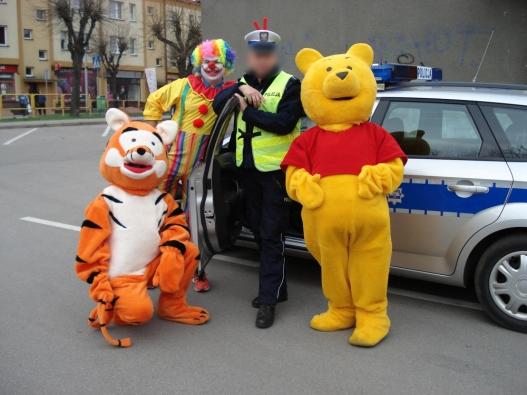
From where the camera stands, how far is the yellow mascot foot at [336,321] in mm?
3768

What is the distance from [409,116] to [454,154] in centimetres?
45

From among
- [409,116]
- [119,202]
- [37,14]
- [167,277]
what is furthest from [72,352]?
[37,14]

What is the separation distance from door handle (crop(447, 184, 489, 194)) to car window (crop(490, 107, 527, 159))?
0.28 m

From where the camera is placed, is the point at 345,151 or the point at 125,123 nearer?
the point at 345,151

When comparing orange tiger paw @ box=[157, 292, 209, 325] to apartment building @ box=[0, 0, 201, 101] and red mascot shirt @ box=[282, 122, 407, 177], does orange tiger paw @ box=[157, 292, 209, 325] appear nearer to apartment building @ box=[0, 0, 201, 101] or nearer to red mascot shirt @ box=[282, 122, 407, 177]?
red mascot shirt @ box=[282, 122, 407, 177]

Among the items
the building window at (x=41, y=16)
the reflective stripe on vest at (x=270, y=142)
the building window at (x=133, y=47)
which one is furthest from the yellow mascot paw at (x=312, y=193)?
the building window at (x=133, y=47)

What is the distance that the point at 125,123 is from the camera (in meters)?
3.81

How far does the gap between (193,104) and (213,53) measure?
0.41 meters

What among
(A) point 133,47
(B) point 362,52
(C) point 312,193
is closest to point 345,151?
(C) point 312,193

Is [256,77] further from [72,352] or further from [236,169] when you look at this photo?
[72,352]

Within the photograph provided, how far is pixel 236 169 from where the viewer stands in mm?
4180

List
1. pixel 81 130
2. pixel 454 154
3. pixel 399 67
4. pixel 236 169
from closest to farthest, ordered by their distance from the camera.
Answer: pixel 454 154, pixel 236 169, pixel 399 67, pixel 81 130

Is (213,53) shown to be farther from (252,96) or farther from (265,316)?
(265,316)

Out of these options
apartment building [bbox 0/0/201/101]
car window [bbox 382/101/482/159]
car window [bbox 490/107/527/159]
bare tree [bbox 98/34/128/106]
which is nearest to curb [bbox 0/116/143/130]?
apartment building [bbox 0/0/201/101]
